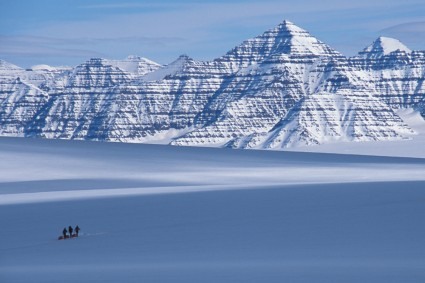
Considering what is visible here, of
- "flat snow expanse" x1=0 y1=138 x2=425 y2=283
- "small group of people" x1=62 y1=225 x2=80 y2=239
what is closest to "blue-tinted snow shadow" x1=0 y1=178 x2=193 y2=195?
"flat snow expanse" x1=0 y1=138 x2=425 y2=283

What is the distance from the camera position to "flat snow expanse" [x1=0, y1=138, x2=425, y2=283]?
106 ft

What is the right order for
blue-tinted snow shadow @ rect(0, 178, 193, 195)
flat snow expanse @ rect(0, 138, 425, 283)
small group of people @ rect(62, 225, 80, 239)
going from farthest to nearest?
blue-tinted snow shadow @ rect(0, 178, 193, 195), small group of people @ rect(62, 225, 80, 239), flat snow expanse @ rect(0, 138, 425, 283)

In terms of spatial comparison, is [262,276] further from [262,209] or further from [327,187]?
[327,187]

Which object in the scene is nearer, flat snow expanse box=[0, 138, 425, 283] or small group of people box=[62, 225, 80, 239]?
flat snow expanse box=[0, 138, 425, 283]

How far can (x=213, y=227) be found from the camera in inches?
1709

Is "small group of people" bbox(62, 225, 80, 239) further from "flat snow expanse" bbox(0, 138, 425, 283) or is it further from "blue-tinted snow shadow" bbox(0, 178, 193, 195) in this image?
Answer: "blue-tinted snow shadow" bbox(0, 178, 193, 195)

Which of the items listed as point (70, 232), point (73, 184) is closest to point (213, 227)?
point (70, 232)

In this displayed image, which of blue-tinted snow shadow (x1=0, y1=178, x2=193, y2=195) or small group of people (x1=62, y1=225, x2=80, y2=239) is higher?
small group of people (x1=62, y1=225, x2=80, y2=239)

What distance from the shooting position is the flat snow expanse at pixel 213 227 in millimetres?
32250

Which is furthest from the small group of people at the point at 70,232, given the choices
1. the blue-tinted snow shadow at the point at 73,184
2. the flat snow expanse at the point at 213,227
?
the blue-tinted snow shadow at the point at 73,184

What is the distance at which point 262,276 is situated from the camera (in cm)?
3103

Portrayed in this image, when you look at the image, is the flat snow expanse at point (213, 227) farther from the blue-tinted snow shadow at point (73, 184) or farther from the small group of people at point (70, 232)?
the small group of people at point (70, 232)

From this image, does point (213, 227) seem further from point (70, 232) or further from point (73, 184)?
point (73, 184)

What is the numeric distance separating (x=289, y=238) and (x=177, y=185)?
39919mm
